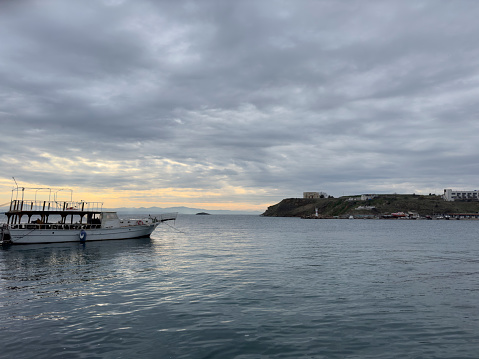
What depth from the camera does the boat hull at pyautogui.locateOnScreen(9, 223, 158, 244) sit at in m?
55.9

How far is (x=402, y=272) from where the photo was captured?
94.2 ft

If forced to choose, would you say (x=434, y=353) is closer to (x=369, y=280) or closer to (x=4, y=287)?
(x=369, y=280)

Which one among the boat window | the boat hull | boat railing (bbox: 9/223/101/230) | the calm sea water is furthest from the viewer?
the boat window

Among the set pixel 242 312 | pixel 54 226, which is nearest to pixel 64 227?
pixel 54 226

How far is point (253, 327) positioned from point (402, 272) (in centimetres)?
1988

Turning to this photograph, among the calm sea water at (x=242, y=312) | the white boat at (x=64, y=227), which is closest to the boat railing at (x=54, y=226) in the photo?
the white boat at (x=64, y=227)

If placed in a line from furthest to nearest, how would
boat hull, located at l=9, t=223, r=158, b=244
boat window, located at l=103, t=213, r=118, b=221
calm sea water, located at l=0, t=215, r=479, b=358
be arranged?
1. boat window, located at l=103, t=213, r=118, b=221
2. boat hull, located at l=9, t=223, r=158, b=244
3. calm sea water, located at l=0, t=215, r=479, b=358

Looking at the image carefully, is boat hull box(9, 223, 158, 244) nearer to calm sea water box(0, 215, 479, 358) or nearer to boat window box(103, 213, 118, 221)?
boat window box(103, 213, 118, 221)

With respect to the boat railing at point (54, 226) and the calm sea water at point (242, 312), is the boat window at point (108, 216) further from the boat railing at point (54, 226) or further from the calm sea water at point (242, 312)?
the calm sea water at point (242, 312)

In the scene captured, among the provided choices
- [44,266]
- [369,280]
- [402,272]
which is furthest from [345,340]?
[44,266]

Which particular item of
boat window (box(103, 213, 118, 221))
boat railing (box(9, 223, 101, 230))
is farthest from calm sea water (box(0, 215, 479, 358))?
boat window (box(103, 213, 118, 221))

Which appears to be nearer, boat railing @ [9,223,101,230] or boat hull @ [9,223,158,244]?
boat hull @ [9,223,158,244]

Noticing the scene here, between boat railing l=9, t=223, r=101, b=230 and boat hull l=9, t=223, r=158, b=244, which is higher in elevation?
boat railing l=9, t=223, r=101, b=230

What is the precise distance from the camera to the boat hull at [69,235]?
55.9m
